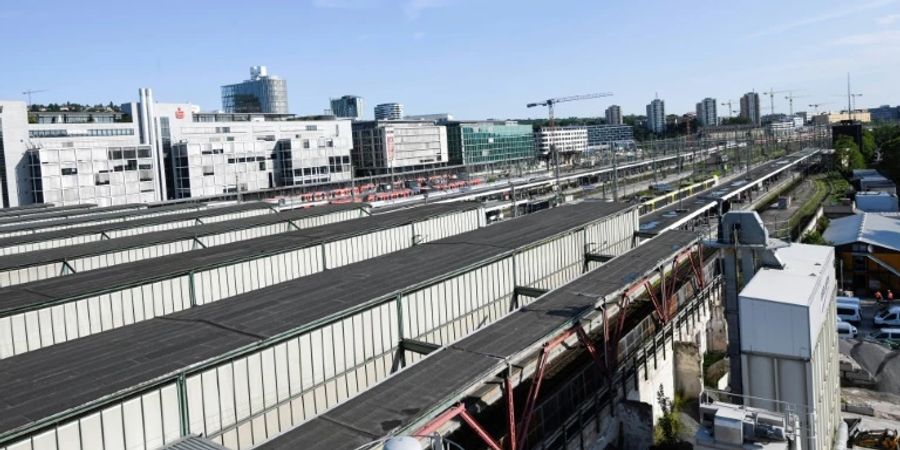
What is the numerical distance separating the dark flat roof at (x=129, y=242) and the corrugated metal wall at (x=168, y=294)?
208 inches

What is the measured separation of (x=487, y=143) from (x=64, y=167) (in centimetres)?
8562

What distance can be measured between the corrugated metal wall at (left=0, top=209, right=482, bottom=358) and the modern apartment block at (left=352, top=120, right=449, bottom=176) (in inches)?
3189

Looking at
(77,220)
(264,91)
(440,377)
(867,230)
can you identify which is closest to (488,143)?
(264,91)

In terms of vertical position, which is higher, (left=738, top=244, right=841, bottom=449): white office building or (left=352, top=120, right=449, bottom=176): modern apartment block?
(left=352, top=120, right=449, bottom=176): modern apartment block

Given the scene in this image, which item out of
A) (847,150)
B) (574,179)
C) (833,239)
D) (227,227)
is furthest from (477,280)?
(847,150)

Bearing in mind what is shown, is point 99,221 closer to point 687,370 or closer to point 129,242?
point 129,242

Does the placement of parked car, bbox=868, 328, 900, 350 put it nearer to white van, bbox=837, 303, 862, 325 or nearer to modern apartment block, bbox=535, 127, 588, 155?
white van, bbox=837, 303, 862, 325

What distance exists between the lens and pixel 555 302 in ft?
50.6

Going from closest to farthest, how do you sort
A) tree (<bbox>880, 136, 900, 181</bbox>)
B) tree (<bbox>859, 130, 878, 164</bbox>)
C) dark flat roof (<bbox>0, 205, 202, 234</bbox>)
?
dark flat roof (<bbox>0, 205, 202, 234</bbox>) < tree (<bbox>880, 136, 900, 181</bbox>) < tree (<bbox>859, 130, 878, 164</bbox>)

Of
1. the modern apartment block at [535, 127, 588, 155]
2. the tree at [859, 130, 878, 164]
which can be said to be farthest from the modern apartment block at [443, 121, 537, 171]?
the tree at [859, 130, 878, 164]

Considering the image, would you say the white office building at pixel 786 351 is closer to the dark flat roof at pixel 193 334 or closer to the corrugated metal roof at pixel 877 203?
the dark flat roof at pixel 193 334

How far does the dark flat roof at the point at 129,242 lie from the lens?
68.2 feet

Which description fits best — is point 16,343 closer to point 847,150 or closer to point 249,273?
point 249,273

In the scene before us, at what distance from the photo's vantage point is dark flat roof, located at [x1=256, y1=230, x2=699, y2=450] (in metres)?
9.23
